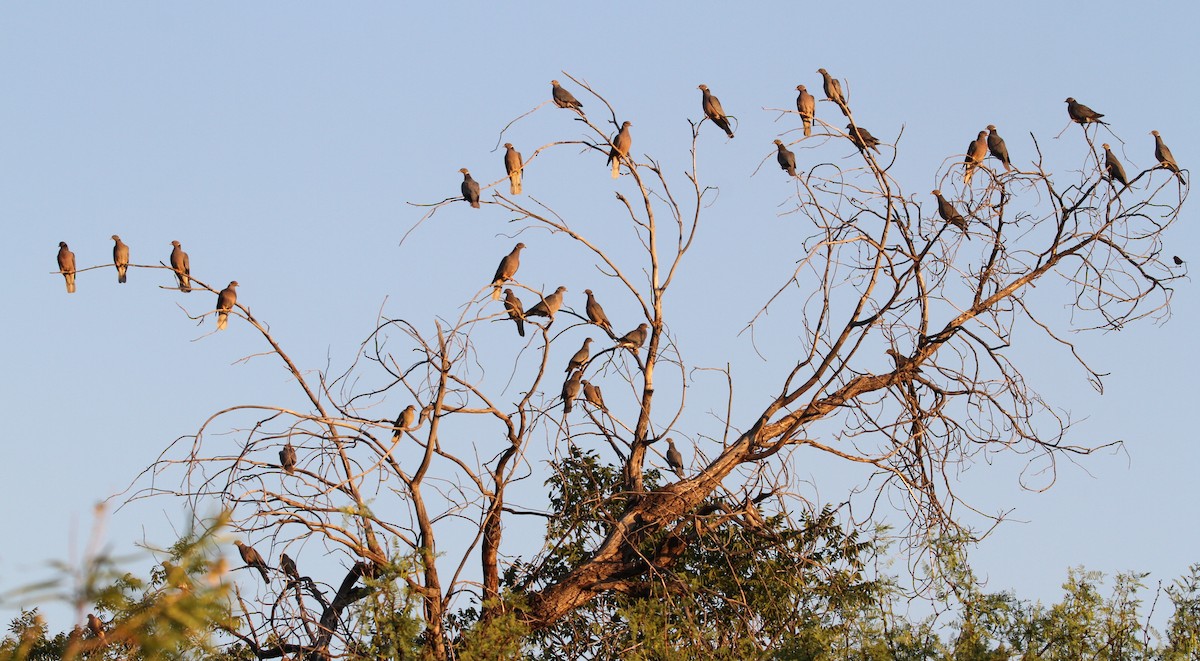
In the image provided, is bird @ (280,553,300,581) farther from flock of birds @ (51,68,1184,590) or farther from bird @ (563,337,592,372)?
bird @ (563,337,592,372)

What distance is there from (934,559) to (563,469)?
3067mm

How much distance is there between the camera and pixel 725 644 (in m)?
9.52

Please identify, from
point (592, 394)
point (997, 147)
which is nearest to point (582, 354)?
point (592, 394)

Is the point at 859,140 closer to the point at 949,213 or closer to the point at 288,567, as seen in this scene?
the point at 949,213

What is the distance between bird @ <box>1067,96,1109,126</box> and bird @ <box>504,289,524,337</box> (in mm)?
Answer: 5085

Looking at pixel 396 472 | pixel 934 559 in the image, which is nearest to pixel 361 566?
pixel 396 472

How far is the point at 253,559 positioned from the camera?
9945 mm

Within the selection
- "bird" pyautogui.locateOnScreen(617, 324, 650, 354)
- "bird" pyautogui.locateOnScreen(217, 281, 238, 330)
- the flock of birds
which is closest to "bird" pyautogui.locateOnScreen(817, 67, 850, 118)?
the flock of birds

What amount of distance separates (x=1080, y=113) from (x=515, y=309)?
5.25 meters

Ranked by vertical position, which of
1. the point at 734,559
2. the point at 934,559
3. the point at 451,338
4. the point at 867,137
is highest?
the point at 867,137

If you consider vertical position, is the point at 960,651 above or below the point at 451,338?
below

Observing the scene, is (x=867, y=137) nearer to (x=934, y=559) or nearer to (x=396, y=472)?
(x=934, y=559)

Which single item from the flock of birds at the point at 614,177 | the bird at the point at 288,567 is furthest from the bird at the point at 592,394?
the bird at the point at 288,567

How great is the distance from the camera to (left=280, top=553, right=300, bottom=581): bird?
910 cm
